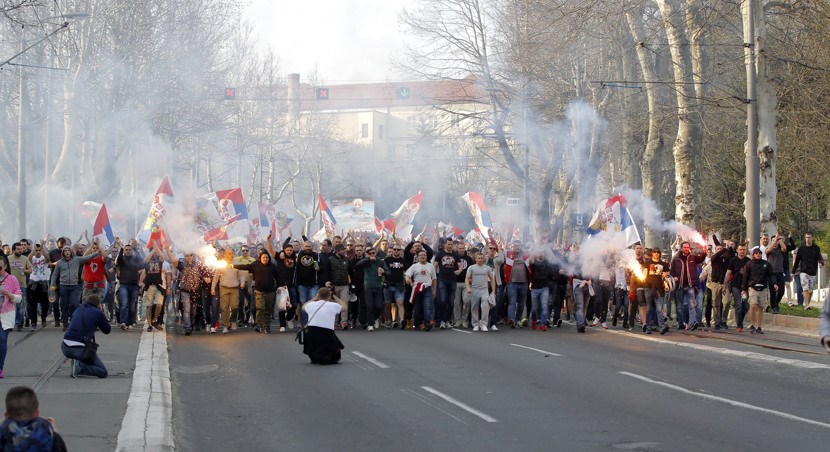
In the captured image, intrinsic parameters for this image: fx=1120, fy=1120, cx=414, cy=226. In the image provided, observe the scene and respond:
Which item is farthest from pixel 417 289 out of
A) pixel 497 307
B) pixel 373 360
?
pixel 373 360

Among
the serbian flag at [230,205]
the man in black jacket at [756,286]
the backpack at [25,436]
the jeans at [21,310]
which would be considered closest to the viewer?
the backpack at [25,436]

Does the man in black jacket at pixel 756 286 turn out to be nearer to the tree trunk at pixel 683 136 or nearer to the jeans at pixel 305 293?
the tree trunk at pixel 683 136

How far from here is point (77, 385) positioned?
13.1 meters

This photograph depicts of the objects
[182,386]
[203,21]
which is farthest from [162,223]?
[203,21]

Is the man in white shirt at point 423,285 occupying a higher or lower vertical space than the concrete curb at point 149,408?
higher

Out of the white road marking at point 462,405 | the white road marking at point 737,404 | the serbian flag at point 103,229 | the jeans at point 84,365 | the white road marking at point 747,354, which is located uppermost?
the serbian flag at point 103,229

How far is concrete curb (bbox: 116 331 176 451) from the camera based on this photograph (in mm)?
9445

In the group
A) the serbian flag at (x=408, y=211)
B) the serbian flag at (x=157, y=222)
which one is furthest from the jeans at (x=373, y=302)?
the serbian flag at (x=408, y=211)

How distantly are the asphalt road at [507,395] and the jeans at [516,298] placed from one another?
3.42 m

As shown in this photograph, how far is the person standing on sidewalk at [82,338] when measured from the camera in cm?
1373

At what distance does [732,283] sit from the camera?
847 inches

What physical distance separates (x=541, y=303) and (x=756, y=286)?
165 inches

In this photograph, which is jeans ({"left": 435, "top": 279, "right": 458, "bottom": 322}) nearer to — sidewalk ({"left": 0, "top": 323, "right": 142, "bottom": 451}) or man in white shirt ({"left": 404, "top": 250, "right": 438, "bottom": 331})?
man in white shirt ({"left": 404, "top": 250, "right": 438, "bottom": 331})

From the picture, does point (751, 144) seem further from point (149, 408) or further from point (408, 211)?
point (149, 408)
